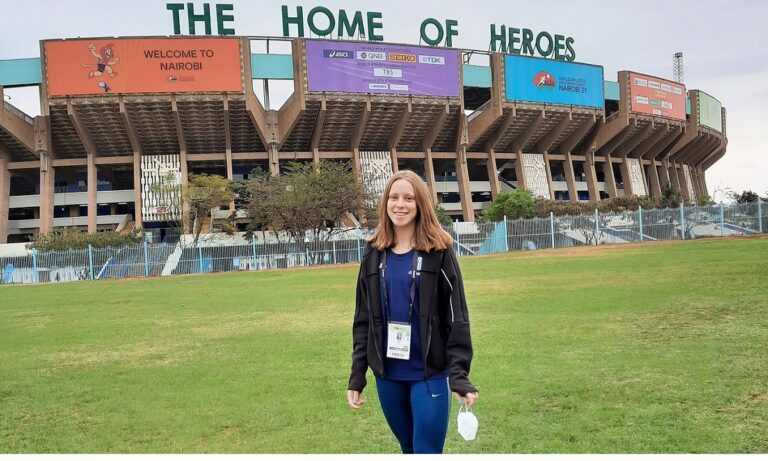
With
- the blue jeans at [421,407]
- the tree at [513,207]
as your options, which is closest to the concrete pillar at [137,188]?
the tree at [513,207]

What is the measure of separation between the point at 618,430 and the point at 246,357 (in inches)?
222

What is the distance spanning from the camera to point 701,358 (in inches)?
291

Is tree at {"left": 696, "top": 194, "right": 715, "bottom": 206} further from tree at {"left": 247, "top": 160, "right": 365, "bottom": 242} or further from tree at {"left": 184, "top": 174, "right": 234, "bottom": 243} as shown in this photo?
tree at {"left": 184, "top": 174, "right": 234, "bottom": 243}

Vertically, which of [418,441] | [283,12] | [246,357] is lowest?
[246,357]

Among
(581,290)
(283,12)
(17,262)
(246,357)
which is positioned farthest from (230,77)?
(246,357)

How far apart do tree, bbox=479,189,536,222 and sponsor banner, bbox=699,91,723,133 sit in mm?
30138

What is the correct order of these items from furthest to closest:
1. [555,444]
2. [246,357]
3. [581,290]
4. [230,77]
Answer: [230,77] < [581,290] < [246,357] < [555,444]

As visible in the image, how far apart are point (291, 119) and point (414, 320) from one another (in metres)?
45.2

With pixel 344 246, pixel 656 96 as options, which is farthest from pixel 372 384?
pixel 656 96

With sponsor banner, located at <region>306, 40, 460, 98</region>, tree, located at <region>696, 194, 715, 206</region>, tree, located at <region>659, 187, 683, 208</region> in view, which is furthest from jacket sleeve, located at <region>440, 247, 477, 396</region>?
tree, located at <region>659, 187, 683, 208</region>

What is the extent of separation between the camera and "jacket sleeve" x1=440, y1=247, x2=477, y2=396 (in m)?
3.29

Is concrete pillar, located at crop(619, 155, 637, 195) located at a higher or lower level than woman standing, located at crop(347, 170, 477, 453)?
higher

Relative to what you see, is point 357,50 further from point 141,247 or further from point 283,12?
point 141,247

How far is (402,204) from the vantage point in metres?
3.46
